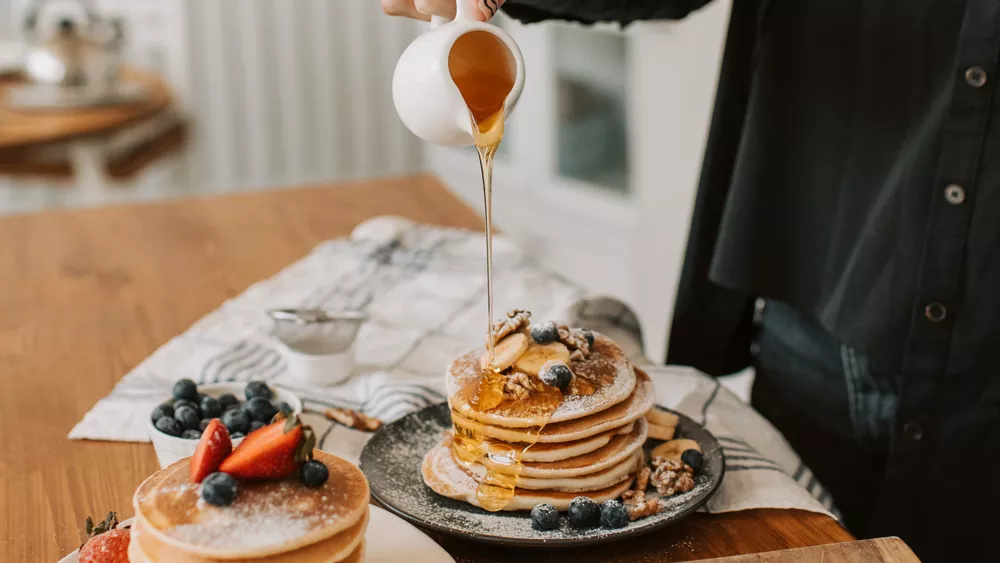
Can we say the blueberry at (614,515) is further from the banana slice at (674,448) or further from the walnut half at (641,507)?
the banana slice at (674,448)

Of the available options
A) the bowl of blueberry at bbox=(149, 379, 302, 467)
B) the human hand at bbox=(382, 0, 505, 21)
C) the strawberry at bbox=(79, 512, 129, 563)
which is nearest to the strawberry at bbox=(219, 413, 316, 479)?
the strawberry at bbox=(79, 512, 129, 563)

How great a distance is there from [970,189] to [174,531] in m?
0.98

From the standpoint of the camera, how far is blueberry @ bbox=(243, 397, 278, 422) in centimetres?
105

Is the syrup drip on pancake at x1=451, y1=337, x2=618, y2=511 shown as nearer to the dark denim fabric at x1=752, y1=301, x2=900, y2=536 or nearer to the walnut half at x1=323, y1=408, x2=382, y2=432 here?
the walnut half at x1=323, y1=408, x2=382, y2=432

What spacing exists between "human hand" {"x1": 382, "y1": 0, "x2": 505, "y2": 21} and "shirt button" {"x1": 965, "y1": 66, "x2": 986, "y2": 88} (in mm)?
566

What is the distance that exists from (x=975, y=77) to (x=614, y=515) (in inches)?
27.4

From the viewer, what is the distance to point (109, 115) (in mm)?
3141

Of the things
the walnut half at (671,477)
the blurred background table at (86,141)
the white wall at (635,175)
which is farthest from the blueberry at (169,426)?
the blurred background table at (86,141)

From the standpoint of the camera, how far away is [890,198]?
1.28 meters

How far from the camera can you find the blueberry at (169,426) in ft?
3.36

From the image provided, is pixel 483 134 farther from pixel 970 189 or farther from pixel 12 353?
pixel 12 353

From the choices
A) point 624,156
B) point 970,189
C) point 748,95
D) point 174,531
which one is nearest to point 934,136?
point 970,189

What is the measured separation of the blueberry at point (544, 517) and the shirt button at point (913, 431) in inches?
24.0

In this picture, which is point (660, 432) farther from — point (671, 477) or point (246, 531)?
point (246, 531)
